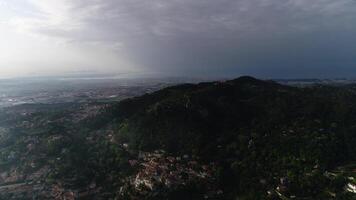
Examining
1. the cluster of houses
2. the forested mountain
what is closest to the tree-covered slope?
the forested mountain

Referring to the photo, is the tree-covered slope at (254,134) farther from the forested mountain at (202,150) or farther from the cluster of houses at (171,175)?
the cluster of houses at (171,175)

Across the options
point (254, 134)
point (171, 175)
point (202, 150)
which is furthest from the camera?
point (254, 134)

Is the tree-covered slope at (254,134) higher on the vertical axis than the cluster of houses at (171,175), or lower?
higher

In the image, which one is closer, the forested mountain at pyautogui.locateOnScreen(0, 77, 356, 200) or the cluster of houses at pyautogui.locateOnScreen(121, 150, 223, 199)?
the forested mountain at pyautogui.locateOnScreen(0, 77, 356, 200)

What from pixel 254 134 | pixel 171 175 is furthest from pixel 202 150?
pixel 254 134

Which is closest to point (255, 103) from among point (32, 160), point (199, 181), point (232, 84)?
point (232, 84)

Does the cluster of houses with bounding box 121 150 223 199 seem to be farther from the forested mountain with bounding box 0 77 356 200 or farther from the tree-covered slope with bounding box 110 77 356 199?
the tree-covered slope with bounding box 110 77 356 199

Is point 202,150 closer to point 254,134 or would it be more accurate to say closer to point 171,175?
point 171,175

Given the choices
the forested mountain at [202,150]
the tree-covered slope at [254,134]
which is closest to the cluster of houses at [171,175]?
the forested mountain at [202,150]
